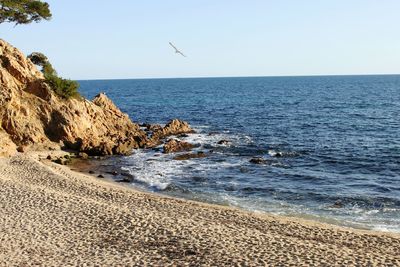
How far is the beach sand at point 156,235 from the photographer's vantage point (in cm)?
2016

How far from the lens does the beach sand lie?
66.1ft

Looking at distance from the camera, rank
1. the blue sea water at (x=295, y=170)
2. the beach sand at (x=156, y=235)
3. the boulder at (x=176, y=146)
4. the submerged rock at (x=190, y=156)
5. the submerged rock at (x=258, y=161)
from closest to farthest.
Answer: the beach sand at (x=156, y=235) → the blue sea water at (x=295, y=170) → the submerged rock at (x=258, y=161) → the submerged rock at (x=190, y=156) → the boulder at (x=176, y=146)

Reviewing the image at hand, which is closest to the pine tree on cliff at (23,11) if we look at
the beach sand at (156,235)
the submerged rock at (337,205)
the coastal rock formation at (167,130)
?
the coastal rock formation at (167,130)

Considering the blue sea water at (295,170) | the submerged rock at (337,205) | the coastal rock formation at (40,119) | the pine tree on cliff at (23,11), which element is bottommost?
the submerged rock at (337,205)

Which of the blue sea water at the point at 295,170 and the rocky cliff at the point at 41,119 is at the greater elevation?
the rocky cliff at the point at 41,119

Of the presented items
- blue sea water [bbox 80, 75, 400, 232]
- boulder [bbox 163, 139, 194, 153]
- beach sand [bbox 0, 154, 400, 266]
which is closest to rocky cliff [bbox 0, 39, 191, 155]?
boulder [bbox 163, 139, 194, 153]

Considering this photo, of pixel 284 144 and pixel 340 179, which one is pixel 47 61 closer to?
pixel 284 144

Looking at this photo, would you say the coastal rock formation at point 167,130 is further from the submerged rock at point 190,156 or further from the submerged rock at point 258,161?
the submerged rock at point 258,161

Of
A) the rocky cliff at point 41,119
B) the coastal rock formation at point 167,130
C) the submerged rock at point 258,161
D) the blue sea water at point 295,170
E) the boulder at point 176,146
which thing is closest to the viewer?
the blue sea water at point 295,170

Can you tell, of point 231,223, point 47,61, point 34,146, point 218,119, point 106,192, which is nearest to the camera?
point 231,223

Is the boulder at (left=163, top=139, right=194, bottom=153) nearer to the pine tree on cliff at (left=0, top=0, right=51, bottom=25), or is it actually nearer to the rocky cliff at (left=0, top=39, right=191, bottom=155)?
the rocky cliff at (left=0, top=39, right=191, bottom=155)

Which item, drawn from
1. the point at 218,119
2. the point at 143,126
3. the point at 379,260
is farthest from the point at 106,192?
the point at 218,119

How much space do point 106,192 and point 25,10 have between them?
106 ft

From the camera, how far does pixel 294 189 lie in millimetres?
35312
